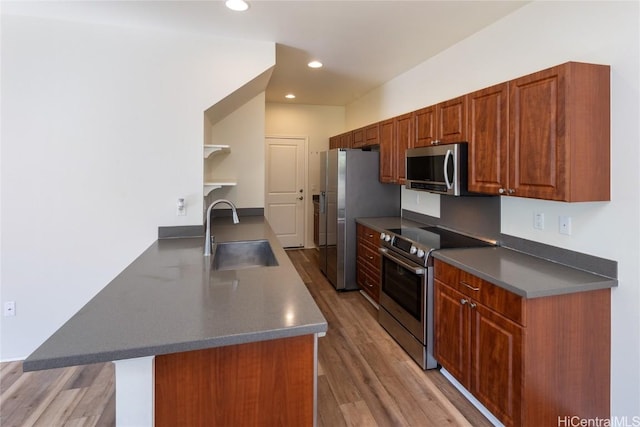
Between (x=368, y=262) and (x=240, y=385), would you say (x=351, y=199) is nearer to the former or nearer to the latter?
(x=368, y=262)

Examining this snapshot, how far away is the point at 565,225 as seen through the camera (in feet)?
6.82

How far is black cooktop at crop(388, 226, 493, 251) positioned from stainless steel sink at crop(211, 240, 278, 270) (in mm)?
1168

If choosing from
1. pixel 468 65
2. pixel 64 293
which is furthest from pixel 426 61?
pixel 64 293

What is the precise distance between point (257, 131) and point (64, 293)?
2.38m

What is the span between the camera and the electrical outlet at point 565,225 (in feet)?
6.75

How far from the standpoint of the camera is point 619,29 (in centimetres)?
178

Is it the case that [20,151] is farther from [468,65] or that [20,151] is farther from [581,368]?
Result: [581,368]

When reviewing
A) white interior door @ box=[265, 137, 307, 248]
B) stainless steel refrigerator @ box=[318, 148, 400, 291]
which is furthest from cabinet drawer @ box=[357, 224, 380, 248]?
white interior door @ box=[265, 137, 307, 248]

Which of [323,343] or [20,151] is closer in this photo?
[20,151]

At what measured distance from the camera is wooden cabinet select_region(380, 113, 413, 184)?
3.38 meters

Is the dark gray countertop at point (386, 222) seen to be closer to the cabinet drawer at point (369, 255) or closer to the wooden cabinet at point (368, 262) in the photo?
the wooden cabinet at point (368, 262)

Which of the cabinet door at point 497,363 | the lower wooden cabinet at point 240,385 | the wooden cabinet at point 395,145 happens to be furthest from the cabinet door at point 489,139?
the lower wooden cabinet at point 240,385

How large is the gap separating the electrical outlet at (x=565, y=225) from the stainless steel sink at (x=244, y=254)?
6.26ft

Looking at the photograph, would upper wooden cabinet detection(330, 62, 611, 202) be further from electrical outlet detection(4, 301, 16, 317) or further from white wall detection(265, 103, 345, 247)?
white wall detection(265, 103, 345, 247)
